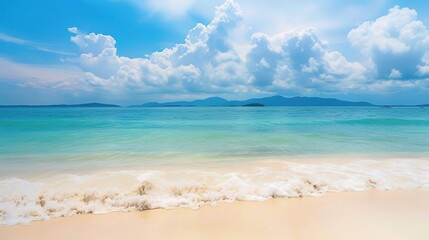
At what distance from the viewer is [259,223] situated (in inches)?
189

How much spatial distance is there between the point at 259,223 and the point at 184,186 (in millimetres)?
2300

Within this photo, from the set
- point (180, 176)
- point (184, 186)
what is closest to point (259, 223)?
point (184, 186)

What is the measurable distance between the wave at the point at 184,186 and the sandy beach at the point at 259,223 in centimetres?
35

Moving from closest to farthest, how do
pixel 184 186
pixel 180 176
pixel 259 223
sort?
1. pixel 259 223
2. pixel 184 186
3. pixel 180 176

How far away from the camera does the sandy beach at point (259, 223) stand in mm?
4391

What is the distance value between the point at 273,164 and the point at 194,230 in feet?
18.9

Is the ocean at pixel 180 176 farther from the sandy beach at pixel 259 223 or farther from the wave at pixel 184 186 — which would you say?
the sandy beach at pixel 259 223

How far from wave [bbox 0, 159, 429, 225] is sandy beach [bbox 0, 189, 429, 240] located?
35 cm

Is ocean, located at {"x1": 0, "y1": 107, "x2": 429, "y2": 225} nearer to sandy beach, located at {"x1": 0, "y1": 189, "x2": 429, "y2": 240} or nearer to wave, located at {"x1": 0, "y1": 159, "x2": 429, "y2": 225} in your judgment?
wave, located at {"x1": 0, "y1": 159, "x2": 429, "y2": 225}

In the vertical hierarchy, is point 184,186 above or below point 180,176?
above

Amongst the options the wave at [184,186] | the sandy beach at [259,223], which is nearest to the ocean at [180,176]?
the wave at [184,186]

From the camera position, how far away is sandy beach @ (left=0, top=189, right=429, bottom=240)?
14.4 ft

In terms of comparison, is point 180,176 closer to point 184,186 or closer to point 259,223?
point 184,186

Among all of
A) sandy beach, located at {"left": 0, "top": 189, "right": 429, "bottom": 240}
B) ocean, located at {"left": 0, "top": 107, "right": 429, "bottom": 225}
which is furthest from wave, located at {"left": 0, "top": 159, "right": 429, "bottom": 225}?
sandy beach, located at {"left": 0, "top": 189, "right": 429, "bottom": 240}
